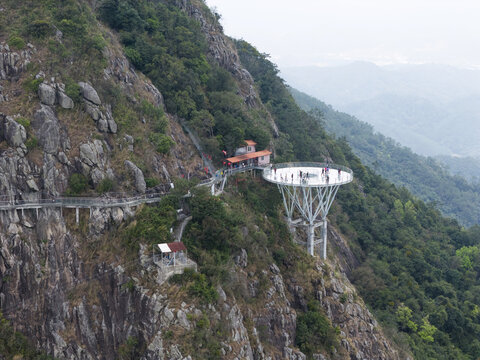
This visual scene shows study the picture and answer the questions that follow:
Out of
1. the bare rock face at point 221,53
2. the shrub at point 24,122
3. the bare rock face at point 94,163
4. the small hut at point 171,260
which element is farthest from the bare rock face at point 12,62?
the bare rock face at point 221,53

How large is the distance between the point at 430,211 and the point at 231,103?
138ft

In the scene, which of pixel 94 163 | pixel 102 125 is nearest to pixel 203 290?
pixel 94 163

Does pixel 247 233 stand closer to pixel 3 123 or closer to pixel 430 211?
pixel 3 123

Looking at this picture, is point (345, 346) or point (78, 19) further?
point (78, 19)

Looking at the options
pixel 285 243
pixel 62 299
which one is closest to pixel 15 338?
pixel 62 299

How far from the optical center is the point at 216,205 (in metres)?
42.1

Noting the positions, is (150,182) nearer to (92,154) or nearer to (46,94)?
(92,154)

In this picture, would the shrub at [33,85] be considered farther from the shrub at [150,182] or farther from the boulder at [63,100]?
the shrub at [150,182]

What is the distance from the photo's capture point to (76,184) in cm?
4009

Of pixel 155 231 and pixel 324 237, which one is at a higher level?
pixel 155 231

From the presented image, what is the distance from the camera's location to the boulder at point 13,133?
129 ft

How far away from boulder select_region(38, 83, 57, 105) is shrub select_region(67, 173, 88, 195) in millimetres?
6777

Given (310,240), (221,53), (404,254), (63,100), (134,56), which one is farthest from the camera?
(221,53)

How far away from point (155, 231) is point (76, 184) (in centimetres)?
785
